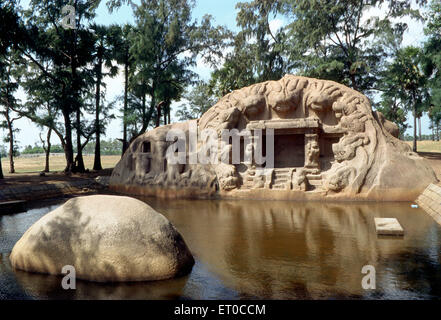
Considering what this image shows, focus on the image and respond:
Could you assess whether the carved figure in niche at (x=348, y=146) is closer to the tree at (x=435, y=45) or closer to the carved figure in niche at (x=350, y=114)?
the carved figure in niche at (x=350, y=114)

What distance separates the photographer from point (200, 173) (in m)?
14.3

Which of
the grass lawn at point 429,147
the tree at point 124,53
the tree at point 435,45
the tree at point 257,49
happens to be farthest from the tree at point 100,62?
the grass lawn at point 429,147

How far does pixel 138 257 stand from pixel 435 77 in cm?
2254

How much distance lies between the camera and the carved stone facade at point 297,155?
12.3 m

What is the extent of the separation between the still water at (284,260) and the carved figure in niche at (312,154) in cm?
395

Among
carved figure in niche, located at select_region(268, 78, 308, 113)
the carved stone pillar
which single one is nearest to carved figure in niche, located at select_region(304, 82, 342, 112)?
carved figure in niche, located at select_region(268, 78, 308, 113)

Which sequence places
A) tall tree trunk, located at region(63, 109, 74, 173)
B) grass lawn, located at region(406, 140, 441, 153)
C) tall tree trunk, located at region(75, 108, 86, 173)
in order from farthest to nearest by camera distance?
grass lawn, located at region(406, 140, 441, 153), tall tree trunk, located at region(75, 108, 86, 173), tall tree trunk, located at region(63, 109, 74, 173)

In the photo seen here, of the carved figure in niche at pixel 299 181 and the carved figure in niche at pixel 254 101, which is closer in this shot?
the carved figure in niche at pixel 299 181

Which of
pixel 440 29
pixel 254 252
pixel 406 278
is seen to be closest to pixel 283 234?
pixel 254 252

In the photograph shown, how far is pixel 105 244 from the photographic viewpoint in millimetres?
4672

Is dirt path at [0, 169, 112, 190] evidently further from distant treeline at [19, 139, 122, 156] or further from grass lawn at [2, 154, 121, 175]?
distant treeline at [19, 139, 122, 156]

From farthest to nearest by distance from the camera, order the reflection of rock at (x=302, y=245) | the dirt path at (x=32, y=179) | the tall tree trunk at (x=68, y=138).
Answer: the tall tree trunk at (x=68, y=138), the dirt path at (x=32, y=179), the reflection of rock at (x=302, y=245)

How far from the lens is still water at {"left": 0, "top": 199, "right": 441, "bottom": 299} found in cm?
430

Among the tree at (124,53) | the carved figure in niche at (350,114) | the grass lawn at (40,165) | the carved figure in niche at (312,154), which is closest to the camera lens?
the carved figure in niche at (350,114)
